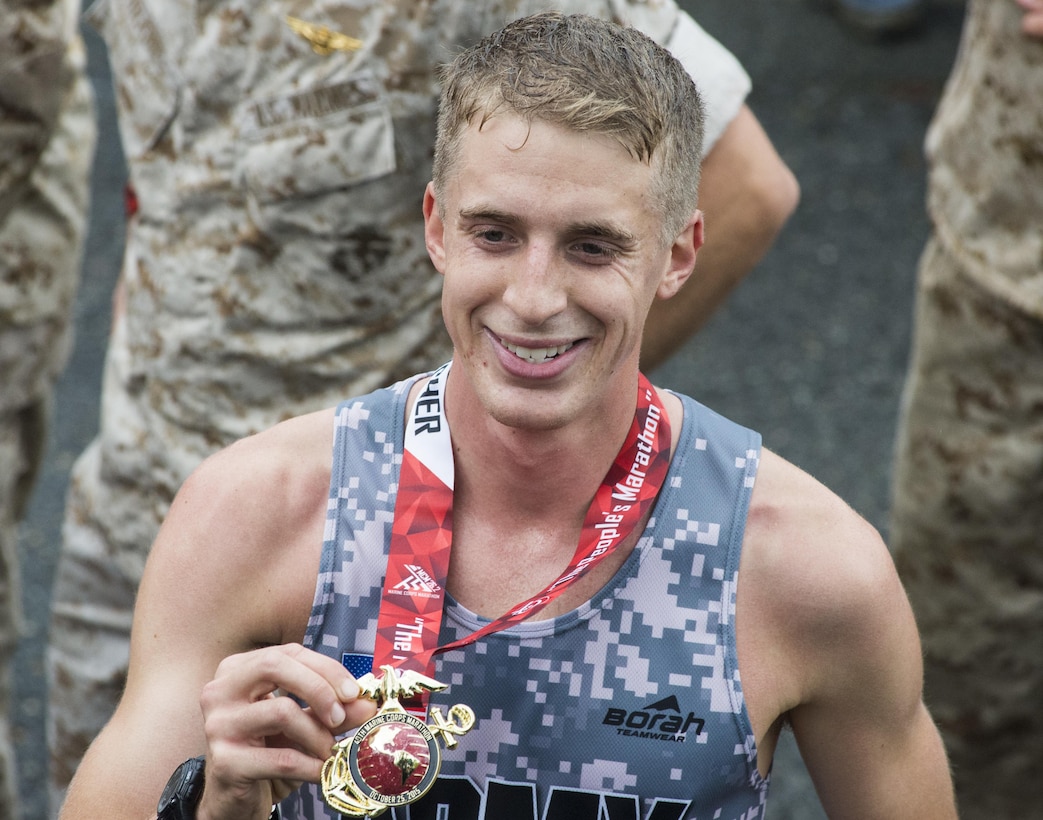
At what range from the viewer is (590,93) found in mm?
2209

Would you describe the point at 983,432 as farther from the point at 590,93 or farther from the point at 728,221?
the point at 590,93

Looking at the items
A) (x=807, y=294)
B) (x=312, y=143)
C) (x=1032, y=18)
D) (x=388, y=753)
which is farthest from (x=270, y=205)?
(x=807, y=294)

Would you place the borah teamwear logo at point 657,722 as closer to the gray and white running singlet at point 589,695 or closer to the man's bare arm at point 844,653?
the gray and white running singlet at point 589,695

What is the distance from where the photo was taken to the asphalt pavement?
609 cm

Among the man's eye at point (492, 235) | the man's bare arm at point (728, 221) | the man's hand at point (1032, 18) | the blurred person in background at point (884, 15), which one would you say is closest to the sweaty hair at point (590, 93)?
the man's eye at point (492, 235)

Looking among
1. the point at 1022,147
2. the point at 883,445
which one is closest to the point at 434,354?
the point at 1022,147

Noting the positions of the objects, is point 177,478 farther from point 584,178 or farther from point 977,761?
point 977,761

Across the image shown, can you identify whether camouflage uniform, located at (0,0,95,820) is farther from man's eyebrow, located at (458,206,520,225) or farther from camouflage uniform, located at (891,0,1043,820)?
camouflage uniform, located at (891,0,1043,820)

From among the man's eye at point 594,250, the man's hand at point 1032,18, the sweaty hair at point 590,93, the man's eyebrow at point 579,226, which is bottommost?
the man's eye at point 594,250

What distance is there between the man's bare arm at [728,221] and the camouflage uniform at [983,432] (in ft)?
2.43

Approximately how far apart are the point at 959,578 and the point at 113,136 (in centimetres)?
651

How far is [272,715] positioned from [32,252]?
2631mm

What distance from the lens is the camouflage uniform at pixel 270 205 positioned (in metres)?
3.21

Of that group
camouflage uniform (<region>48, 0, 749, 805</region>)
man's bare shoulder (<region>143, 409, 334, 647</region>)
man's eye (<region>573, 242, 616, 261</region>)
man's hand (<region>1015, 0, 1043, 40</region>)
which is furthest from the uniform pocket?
man's hand (<region>1015, 0, 1043, 40</region>)
